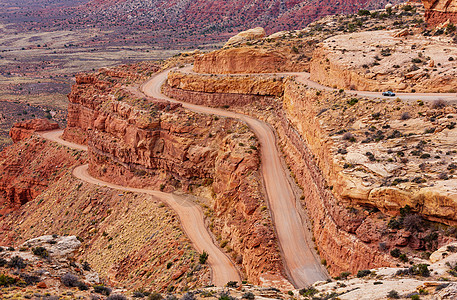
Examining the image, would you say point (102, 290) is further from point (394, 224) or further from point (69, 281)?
point (394, 224)

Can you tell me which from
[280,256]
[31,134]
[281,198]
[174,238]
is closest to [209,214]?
[174,238]

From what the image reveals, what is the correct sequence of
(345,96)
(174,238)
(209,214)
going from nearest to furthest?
(345,96), (174,238), (209,214)

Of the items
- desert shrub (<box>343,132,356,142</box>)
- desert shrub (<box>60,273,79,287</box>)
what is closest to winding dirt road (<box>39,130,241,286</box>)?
desert shrub (<box>343,132,356,142</box>)

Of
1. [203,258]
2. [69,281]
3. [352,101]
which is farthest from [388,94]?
[69,281]

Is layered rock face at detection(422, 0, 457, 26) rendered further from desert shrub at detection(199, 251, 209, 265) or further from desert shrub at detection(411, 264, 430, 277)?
desert shrub at detection(411, 264, 430, 277)

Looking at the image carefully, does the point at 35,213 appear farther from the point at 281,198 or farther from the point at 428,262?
the point at 428,262

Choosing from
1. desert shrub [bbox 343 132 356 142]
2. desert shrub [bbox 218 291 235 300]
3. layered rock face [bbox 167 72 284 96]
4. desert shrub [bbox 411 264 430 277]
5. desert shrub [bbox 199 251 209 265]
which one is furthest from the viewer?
layered rock face [bbox 167 72 284 96]
